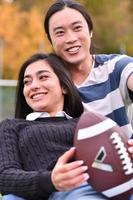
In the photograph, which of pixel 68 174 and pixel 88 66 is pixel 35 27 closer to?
pixel 88 66

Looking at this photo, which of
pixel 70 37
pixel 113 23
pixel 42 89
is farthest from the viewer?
pixel 113 23

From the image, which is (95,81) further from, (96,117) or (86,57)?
(96,117)

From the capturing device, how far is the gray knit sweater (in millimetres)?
Result: 2863

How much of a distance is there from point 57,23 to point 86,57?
26cm

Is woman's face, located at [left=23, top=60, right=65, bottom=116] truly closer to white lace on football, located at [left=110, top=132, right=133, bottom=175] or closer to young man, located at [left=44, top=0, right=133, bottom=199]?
young man, located at [left=44, top=0, right=133, bottom=199]

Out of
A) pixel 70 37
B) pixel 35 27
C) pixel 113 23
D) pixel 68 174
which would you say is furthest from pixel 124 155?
pixel 113 23

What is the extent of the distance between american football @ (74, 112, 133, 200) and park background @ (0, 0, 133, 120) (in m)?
17.2

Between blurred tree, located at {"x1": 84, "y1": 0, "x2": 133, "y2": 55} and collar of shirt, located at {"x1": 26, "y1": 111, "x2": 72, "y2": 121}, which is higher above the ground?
blurred tree, located at {"x1": 84, "y1": 0, "x2": 133, "y2": 55}

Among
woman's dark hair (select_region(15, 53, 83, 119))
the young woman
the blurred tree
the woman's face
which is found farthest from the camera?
the blurred tree

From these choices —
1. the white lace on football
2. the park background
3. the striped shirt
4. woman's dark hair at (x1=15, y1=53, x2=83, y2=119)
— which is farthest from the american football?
the park background

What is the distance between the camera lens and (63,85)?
3391 mm

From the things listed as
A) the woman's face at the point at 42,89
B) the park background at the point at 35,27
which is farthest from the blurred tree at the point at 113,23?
the woman's face at the point at 42,89

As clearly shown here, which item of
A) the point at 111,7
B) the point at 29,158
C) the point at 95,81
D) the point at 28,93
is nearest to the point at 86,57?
the point at 95,81

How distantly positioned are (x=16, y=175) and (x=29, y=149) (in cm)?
25
